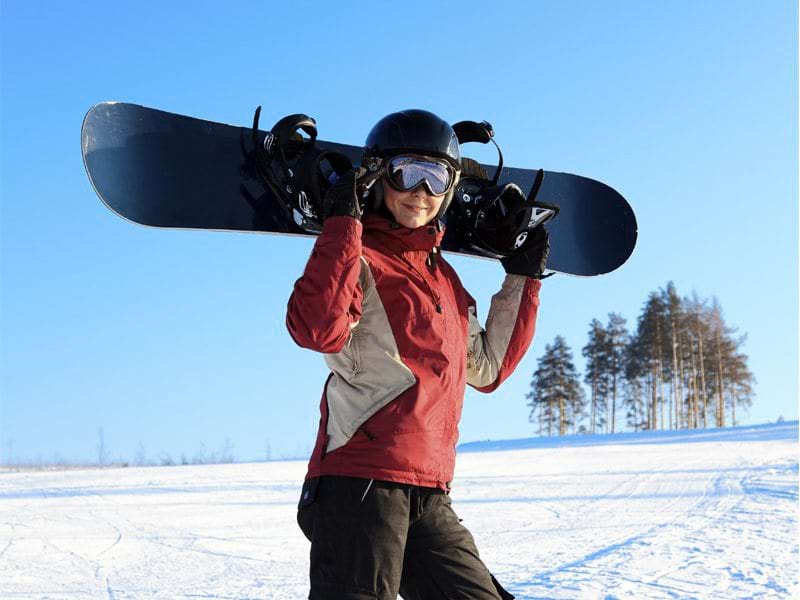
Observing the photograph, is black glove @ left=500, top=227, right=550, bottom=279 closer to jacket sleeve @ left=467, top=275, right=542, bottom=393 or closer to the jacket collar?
jacket sleeve @ left=467, top=275, right=542, bottom=393

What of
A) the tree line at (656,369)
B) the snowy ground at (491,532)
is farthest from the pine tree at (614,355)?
the snowy ground at (491,532)

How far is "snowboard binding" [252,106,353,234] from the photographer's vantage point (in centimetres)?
263

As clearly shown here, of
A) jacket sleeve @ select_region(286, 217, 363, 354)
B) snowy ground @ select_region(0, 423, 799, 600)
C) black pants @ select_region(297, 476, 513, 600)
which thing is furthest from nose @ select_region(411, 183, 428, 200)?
snowy ground @ select_region(0, 423, 799, 600)

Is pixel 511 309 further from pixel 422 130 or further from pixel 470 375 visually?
pixel 422 130

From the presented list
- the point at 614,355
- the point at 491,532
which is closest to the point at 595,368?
the point at 614,355

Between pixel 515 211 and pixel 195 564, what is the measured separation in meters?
3.15

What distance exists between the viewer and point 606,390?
33.2 m

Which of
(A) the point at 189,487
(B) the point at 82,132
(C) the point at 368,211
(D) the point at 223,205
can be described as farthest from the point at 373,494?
(A) the point at 189,487

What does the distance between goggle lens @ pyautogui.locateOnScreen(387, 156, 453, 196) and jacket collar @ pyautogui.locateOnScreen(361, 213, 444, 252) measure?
130mm

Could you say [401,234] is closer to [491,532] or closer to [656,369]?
[491,532]

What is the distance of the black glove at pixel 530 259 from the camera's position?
2574 mm

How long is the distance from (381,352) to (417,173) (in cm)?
63

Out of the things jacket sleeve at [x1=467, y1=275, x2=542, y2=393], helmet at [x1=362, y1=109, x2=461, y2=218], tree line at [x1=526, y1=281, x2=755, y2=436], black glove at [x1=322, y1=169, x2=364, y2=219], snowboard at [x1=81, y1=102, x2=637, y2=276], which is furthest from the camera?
tree line at [x1=526, y1=281, x2=755, y2=436]

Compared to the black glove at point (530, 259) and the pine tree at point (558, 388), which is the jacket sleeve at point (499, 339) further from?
the pine tree at point (558, 388)
